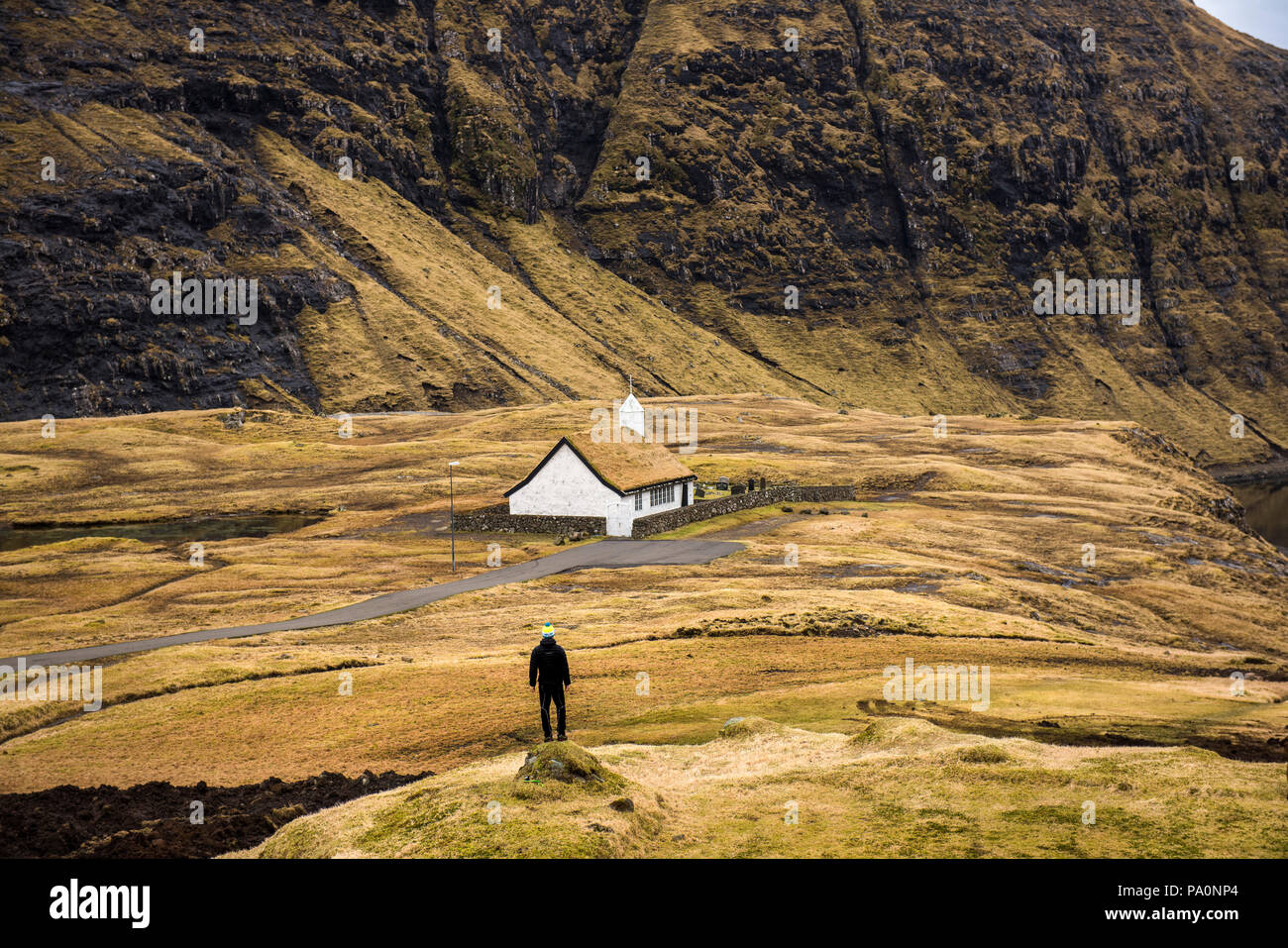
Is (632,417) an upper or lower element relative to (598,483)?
upper

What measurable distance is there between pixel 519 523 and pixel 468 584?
68.5 feet

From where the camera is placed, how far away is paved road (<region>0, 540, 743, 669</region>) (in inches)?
1770

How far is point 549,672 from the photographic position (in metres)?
24.7

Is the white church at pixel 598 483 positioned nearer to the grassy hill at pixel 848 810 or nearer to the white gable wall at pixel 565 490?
the white gable wall at pixel 565 490

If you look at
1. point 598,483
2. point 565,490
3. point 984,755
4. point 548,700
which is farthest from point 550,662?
point 565,490

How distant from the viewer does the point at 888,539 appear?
253 ft

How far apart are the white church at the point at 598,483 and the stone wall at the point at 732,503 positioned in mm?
1273

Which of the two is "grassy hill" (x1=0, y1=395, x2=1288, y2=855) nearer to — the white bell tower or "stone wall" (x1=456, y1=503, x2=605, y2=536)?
"stone wall" (x1=456, y1=503, x2=605, y2=536)

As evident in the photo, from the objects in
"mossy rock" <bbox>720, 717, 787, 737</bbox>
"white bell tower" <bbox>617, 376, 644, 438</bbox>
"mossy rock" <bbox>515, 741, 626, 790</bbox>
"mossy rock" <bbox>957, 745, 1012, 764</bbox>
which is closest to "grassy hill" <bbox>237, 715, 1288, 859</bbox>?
"mossy rock" <bbox>957, 745, 1012, 764</bbox>

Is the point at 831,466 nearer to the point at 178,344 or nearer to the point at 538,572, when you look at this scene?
the point at 538,572

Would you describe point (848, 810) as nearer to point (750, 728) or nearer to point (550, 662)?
point (750, 728)

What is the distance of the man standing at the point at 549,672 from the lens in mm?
24484

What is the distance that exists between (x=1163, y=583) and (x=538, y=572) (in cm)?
3959

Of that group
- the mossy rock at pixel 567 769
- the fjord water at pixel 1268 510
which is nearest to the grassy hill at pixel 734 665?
the mossy rock at pixel 567 769
